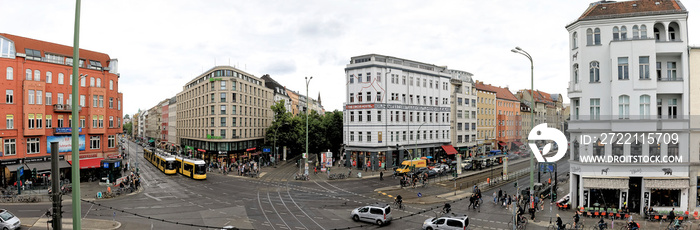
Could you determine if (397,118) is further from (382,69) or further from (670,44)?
(670,44)

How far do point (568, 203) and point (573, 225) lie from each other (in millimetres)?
6062

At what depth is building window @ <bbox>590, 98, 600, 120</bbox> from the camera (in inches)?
1169

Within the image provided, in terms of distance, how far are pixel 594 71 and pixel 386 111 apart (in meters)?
31.5

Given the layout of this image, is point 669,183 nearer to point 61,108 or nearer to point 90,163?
point 90,163

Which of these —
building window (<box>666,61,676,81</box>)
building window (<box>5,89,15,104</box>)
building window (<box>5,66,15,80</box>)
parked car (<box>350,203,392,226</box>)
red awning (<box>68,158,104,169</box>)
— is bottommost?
parked car (<box>350,203,392,226</box>)

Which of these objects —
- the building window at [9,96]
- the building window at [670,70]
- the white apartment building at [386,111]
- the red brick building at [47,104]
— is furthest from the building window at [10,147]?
the building window at [670,70]

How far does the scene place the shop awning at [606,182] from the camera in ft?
94.5

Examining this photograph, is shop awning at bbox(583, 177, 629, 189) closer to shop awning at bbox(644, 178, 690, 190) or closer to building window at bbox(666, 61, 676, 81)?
shop awning at bbox(644, 178, 690, 190)

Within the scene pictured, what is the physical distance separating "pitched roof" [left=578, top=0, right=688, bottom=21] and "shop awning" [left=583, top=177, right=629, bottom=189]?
42.1 ft

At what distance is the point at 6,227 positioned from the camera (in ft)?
77.1

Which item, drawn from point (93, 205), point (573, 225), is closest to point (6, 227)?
point (93, 205)

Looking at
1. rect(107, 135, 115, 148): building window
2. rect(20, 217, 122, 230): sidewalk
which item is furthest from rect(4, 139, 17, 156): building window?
rect(20, 217, 122, 230): sidewalk

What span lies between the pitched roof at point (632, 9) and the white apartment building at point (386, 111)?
101ft

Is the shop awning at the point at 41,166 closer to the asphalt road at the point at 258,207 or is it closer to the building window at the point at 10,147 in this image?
the building window at the point at 10,147
